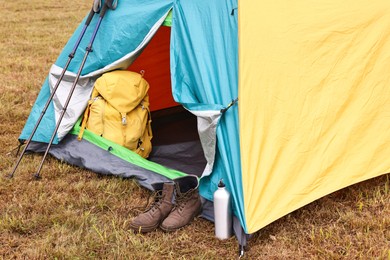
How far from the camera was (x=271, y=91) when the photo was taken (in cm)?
331

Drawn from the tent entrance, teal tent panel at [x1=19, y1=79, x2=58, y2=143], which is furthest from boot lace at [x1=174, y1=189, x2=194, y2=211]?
teal tent panel at [x1=19, y1=79, x2=58, y2=143]

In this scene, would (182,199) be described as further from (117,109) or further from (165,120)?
(165,120)

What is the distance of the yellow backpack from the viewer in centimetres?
411

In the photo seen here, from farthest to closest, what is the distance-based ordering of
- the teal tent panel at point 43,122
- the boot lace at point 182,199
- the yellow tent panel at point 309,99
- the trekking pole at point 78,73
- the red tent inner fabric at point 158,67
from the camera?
1. the red tent inner fabric at point 158,67
2. the teal tent panel at point 43,122
3. the trekking pole at point 78,73
4. the boot lace at point 182,199
5. the yellow tent panel at point 309,99

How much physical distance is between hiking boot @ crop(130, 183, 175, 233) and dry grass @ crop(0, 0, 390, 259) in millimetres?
62

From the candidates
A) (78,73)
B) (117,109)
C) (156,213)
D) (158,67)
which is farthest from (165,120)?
(156,213)

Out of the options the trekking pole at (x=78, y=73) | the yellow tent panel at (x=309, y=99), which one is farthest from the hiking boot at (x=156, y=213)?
the trekking pole at (x=78, y=73)

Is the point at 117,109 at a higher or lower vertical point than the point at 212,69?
lower

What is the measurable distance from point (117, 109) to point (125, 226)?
110 centimetres

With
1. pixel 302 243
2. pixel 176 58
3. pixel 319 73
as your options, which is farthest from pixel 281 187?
pixel 176 58

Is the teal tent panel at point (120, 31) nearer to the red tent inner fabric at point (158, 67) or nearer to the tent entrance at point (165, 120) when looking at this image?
the tent entrance at point (165, 120)

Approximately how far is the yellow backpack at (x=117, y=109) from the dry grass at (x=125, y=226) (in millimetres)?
374

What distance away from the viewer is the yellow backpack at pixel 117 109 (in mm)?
4105

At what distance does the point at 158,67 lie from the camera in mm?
5285
